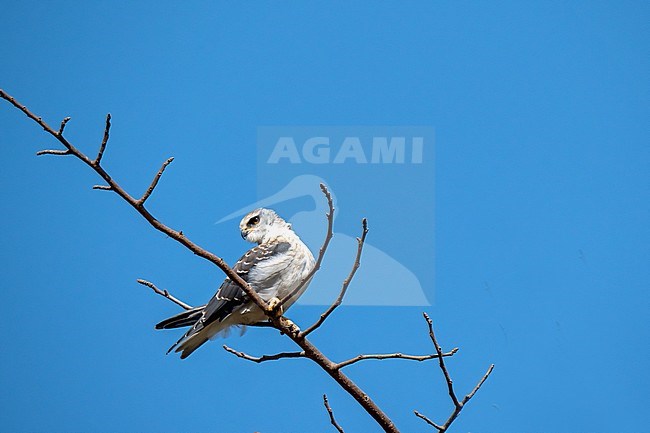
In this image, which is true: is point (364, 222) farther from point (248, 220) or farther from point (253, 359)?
point (248, 220)

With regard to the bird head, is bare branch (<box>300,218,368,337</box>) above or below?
below

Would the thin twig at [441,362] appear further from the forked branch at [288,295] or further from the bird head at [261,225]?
the bird head at [261,225]

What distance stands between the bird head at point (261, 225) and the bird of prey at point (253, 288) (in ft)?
0.44

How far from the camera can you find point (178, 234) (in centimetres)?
229

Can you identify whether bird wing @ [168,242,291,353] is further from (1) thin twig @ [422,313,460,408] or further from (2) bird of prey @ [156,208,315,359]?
(1) thin twig @ [422,313,460,408]

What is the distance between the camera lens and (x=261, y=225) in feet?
13.5

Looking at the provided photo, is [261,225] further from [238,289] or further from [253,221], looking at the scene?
[238,289]

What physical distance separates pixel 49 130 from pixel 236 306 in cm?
169

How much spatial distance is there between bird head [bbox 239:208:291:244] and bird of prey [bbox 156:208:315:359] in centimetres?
13

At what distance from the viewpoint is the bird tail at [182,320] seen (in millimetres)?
3617

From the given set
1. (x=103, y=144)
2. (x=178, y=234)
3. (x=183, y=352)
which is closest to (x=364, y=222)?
(x=178, y=234)

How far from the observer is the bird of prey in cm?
359

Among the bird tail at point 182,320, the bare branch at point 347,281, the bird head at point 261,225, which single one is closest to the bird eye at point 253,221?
the bird head at point 261,225

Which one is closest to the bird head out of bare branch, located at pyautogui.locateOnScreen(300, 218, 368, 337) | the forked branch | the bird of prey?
the bird of prey
